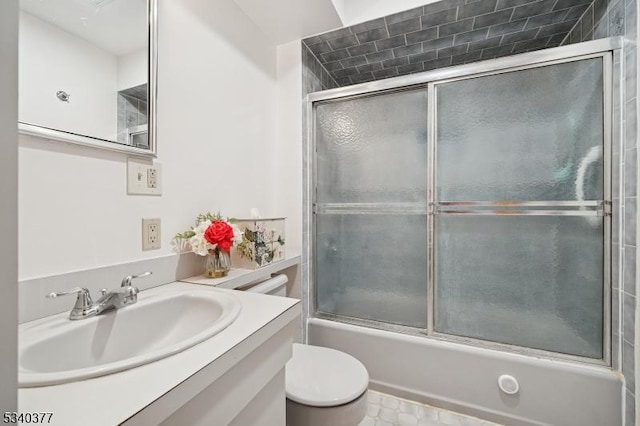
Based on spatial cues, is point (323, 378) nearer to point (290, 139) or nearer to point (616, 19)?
point (290, 139)

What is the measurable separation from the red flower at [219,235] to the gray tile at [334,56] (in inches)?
56.4

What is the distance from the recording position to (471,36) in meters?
1.67

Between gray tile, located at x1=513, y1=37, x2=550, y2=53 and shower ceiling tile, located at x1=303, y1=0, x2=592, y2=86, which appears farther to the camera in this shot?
gray tile, located at x1=513, y1=37, x2=550, y2=53

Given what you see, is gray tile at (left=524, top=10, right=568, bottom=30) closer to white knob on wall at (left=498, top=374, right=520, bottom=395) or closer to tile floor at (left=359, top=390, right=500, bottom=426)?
white knob on wall at (left=498, top=374, right=520, bottom=395)

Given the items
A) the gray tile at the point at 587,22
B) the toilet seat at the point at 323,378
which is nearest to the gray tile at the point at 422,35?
the gray tile at the point at 587,22

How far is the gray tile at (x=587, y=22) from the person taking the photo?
1397mm

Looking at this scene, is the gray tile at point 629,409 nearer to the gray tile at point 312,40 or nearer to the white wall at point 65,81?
the white wall at point 65,81

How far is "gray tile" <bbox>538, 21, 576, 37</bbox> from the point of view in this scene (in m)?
1.53

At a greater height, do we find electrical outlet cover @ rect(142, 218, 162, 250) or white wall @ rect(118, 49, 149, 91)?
white wall @ rect(118, 49, 149, 91)

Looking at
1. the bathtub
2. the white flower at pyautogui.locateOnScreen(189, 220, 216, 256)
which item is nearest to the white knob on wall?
the bathtub

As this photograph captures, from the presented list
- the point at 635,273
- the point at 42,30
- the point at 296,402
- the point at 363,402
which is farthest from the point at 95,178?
the point at 635,273

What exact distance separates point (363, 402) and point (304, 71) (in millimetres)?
1798

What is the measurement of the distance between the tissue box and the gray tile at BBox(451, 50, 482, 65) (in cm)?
169

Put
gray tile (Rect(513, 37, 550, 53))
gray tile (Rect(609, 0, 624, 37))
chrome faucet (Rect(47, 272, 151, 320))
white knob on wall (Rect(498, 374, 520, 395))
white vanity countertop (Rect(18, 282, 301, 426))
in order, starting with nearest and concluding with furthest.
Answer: white vanity countertop (Rect(18, 282, 301, 426)) < chrome faucet (Rect(47, 272, 151, 320)) < gray tile (Rect(609, 0, 624, 37)) < white knob on wall (Rect(498, 374, 520, 395)) < gray tile (Rect(513, 37, 550, 53))
